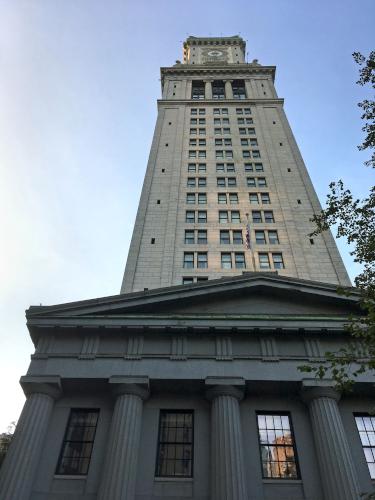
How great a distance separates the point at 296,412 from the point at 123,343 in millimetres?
8895

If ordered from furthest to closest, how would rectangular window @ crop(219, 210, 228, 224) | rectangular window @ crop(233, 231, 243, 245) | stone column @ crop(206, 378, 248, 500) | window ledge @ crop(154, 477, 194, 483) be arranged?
rectangular window @ crop(219, 210, 228, 224), rectangular window @ crop(233, 231, 243, 245), window ledge @ crop(154, 477, 194, 483), stone column @ crop(206, 378, 248, 500)

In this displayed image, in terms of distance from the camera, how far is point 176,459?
2027cm

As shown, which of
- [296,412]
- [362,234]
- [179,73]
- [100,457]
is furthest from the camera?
[179,73]

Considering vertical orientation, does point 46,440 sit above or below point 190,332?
below

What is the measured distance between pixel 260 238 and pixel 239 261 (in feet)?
12.8

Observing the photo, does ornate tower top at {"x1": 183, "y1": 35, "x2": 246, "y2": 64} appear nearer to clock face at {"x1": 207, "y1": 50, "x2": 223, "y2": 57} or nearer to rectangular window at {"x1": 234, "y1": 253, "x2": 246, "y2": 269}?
clock face at {"x1": 207, "y1": 50, "x2": 223, "y2": 57}

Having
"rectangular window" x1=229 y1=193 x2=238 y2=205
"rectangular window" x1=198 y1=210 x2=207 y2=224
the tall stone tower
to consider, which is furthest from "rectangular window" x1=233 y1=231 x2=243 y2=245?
"rectangular window" x1=229 y1=193 x2=238 y2=205

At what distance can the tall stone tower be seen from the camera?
3878 centimetres

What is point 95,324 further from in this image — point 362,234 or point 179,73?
point 179,73

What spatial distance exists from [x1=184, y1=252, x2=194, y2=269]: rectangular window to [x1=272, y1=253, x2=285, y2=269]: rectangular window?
6.92 meters

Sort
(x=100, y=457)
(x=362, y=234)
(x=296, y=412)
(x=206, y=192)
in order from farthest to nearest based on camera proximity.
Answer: (x=206, y=192), (x=296, y=412), (x=100, y=457), (x=362, y=234)

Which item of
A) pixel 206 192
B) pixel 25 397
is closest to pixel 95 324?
pixel 25 397

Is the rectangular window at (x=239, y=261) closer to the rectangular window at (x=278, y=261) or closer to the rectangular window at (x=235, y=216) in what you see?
the rectangular window at (x=278, y=261)

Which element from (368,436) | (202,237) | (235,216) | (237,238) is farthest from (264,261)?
(368,436)
